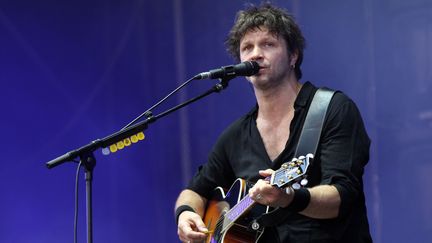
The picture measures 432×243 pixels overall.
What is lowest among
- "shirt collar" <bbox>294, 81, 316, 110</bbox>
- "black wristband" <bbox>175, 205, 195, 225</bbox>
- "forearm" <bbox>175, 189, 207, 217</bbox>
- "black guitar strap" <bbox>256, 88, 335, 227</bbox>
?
"black wristband" <bbox>175, 205, 195, 225</bbox>

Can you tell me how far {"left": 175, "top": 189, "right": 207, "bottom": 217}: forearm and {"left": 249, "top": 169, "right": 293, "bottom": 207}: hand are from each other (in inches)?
29.1

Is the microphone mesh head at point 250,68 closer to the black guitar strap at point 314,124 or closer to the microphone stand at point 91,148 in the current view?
the microphone stand at point 91,148

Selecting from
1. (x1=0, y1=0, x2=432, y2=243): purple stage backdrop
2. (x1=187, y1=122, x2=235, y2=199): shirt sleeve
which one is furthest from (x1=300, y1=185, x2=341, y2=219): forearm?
(x1=0, y1=0, x2=432, y2=243): purple stage backdrop

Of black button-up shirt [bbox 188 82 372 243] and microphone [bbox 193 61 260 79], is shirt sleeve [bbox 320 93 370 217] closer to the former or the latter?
black button-up shirt [bbox 188 82 372 243]

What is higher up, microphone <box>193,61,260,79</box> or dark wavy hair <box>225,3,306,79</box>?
dark wavy hair <box>225,3,306,79</box>

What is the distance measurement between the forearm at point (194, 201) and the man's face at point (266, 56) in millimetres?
582

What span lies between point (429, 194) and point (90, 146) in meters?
1.51

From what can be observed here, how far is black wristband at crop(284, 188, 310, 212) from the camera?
207 centimetres

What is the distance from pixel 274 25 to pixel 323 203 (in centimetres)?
84

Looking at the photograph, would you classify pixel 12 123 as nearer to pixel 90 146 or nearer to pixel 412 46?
pixel 90 146

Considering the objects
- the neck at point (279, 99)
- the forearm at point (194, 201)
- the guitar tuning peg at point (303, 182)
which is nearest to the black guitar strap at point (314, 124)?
the neck at point (279, 99)

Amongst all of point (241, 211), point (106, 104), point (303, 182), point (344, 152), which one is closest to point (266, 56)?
point (344, 152)

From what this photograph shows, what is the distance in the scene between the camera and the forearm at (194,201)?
9.07 ft

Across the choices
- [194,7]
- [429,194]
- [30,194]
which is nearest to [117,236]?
[30,194]
